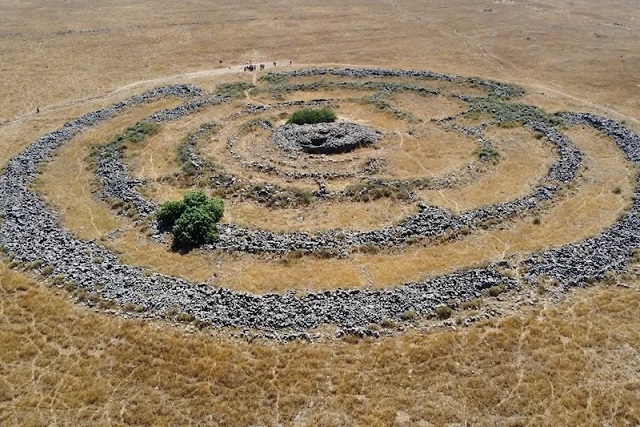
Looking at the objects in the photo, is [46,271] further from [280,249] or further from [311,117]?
[311,117]

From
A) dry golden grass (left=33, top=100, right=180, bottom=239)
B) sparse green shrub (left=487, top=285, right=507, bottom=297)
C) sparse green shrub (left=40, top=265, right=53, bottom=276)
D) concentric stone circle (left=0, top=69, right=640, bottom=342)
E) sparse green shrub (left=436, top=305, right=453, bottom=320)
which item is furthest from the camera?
dry golden grass (left=33, top=100, right=180, bottom=239)

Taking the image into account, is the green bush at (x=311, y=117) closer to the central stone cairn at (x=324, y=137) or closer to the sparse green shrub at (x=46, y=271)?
the central stone cairn at (x=324, y=137)

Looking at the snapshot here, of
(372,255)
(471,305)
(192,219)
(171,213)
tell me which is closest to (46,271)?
(171,213)

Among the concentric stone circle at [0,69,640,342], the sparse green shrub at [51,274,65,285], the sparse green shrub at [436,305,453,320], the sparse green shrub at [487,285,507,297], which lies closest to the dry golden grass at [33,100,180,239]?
the concentric stone circle at [0,69,640,342]

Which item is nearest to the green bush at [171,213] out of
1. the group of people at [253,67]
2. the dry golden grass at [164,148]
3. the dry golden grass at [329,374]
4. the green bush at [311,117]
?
the dry golden grass at [164,148]

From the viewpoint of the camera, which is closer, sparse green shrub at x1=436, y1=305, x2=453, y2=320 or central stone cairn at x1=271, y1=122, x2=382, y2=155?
sparse green shrub at x1=436, y1=305, x2=453, y2=320

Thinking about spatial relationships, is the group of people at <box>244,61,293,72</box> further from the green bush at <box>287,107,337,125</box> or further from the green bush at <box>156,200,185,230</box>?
the green bush at <box>156,200,185,230</box>

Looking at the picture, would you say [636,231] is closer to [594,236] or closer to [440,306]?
[594,236]
